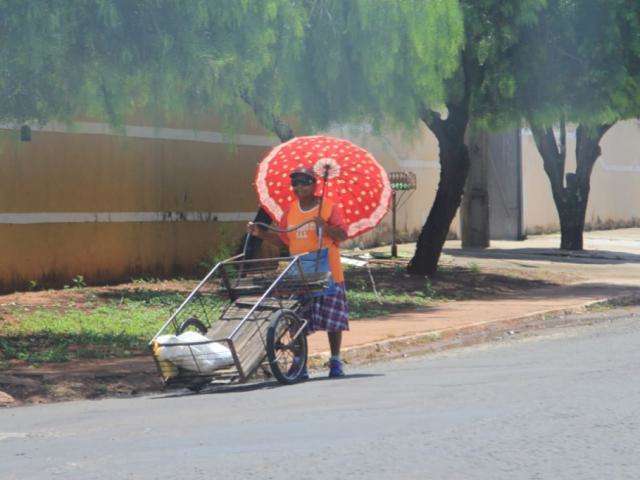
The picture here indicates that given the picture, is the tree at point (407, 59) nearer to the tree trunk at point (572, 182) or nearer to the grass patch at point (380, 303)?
the grass patch at point (380, 303)

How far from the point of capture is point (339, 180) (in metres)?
12.1

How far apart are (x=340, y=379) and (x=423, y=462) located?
422 cm

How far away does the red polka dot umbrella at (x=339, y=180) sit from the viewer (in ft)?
39.4

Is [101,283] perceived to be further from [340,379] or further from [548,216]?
[548,216]

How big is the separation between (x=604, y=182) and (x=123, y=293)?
22.8 m

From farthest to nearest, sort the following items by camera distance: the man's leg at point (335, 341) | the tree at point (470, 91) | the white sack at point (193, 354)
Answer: the tree at point (470, 91)
the man's leg at point (335, 341)
the white sack at point (193, 354)

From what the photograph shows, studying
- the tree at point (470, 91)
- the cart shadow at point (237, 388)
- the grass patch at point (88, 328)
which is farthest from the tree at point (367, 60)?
the cart shadow at point (237, 388)

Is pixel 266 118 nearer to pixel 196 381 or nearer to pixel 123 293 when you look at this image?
pixel 123 293

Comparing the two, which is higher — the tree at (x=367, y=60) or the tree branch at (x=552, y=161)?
the tree at (x=367, y=60)

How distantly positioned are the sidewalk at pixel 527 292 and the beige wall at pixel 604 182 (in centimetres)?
115

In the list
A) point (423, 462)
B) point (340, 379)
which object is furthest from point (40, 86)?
point (423, 462)

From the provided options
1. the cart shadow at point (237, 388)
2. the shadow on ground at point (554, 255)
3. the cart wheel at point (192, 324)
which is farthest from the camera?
the shadow on ground at point (554, 255)

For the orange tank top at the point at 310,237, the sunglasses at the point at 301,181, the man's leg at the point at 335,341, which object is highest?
the sunglasses at the point at 301,181

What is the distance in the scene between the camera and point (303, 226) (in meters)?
11.4
